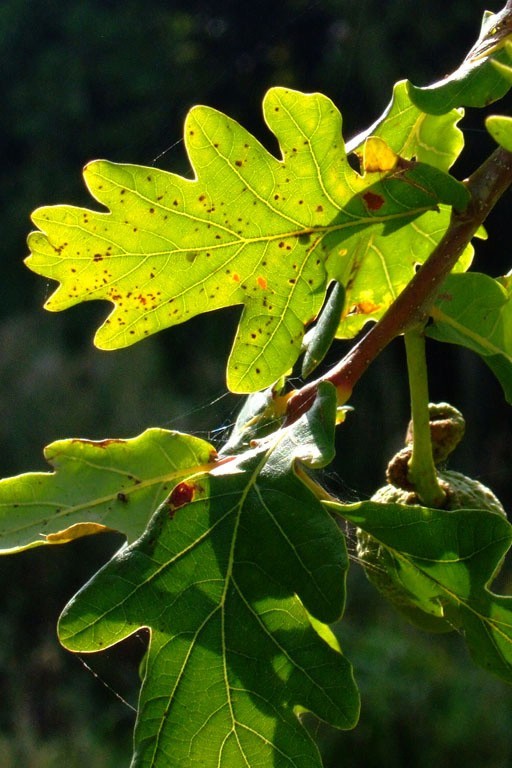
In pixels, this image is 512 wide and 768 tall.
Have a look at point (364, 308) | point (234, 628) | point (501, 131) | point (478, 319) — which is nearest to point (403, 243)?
point (364, 308)

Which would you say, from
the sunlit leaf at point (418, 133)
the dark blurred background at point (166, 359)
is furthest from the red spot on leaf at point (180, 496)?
the dark blurred background at point (166, 359)

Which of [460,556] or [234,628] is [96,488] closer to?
[234,628]

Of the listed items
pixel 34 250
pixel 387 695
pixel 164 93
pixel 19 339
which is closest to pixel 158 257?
pixel 34 250

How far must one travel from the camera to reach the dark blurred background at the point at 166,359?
449 centimetres

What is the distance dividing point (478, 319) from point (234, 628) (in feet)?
1.10

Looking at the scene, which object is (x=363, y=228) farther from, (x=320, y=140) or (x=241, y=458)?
(x=241, y=458)

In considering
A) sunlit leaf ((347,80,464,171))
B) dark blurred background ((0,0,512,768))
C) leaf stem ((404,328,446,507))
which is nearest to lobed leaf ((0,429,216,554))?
leaf stem ((404,328,446,507))

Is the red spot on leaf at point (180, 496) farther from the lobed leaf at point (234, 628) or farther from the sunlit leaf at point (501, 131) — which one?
the sunlit leaf at point (501, 131)

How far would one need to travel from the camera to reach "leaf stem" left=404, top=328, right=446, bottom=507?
85 cm

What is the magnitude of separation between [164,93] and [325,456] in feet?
26.6

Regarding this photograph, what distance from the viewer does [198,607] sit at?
772mm

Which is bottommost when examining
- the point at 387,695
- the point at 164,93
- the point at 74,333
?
the point at 387,695

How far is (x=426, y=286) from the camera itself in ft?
2.69

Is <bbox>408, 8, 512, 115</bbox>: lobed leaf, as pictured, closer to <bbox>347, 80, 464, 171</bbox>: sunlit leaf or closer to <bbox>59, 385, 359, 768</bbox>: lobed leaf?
<bbox>347, 80, 464, 171</bbox>: sunlit leaf
